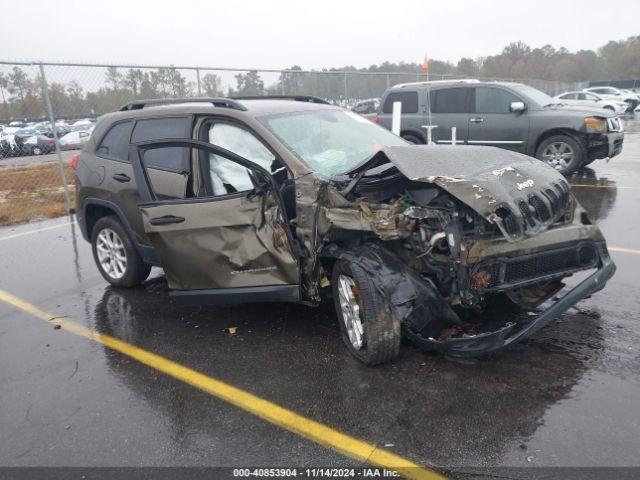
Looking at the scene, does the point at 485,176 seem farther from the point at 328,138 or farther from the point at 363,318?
the point at 328,138

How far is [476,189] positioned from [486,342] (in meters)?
0.91

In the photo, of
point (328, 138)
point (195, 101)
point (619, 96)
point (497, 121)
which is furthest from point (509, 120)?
point (619, 96)

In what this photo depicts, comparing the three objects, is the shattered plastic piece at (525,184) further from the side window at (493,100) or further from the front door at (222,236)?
the side window at (493,100)

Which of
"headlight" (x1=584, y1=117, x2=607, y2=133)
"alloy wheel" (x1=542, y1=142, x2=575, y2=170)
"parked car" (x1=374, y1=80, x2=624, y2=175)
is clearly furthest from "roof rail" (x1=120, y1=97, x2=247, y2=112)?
"headlight" (x1=584, y1=117, x2=607, y2=133)

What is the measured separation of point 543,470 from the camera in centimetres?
251

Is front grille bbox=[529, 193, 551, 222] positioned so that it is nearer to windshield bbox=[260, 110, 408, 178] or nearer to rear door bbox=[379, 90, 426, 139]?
windshield bbox=[260, 110, 408, 178]

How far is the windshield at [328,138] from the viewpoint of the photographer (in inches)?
162

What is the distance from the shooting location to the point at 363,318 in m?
3.50

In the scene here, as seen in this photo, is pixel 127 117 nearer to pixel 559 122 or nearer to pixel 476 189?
pixel 476 189

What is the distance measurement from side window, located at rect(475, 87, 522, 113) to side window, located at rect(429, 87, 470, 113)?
261 millimetres

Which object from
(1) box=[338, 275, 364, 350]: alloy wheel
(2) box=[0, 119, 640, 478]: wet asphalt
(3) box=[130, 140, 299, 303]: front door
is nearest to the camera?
(2) box=[0, 119, 640, 478]: wet asphalt

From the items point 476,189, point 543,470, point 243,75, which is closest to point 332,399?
point 543,470

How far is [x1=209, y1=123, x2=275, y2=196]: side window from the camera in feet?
13.8

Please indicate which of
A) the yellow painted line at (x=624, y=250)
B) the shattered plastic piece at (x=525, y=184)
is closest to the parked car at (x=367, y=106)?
the yellow painted line at (x=624, y=250)
